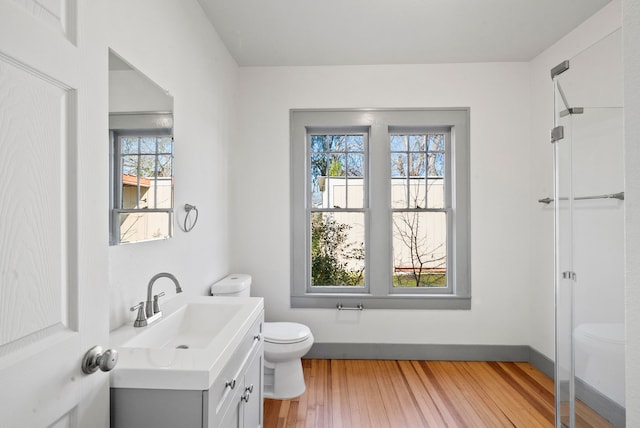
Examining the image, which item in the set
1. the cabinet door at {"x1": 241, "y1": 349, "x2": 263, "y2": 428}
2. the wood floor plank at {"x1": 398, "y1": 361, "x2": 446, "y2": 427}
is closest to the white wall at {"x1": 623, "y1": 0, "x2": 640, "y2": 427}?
the cabinet door at {"x1": 241, "y1": 349, "x2": 263, "y2": 428}

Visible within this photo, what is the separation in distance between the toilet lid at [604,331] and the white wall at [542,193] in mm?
1410

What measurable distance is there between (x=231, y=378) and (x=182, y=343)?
18.5 inches

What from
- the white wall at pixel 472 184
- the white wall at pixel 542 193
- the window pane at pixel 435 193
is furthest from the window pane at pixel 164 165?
the white wall at pixel 542 193

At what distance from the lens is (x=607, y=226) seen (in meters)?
1.30

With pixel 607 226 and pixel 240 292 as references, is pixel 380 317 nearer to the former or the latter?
pixel 240 292

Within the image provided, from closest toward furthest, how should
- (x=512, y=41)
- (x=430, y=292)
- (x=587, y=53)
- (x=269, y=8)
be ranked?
(x=587, y=53) → (x=269, y=8) → (x=512, y=41) → (x=430, y=292)

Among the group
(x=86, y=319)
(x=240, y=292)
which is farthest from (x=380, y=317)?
(x=86, y=319)

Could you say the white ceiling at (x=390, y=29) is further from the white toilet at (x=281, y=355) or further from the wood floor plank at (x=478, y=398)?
the wood floor plank at (x=478, y=398)

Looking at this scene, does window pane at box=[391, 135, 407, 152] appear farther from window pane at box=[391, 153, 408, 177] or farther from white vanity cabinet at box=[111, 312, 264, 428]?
white vanity cabinet at box=[111, 312, 264, 428]

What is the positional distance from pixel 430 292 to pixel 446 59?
83.8 inches

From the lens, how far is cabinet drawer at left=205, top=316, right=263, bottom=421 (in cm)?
106

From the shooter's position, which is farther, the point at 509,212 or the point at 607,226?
the point at 509,212

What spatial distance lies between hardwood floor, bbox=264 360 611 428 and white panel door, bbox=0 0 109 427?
5.33ft

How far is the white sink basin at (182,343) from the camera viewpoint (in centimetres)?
101
